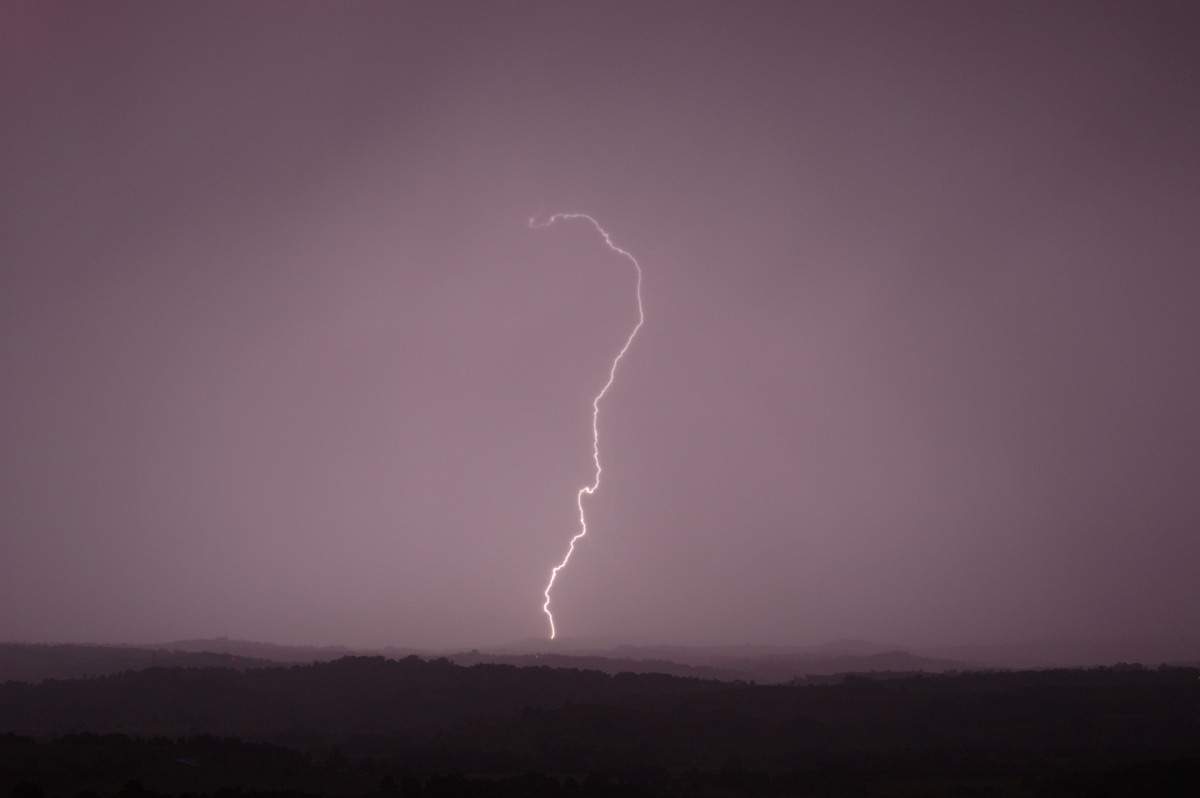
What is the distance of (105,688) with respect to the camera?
41156 mm

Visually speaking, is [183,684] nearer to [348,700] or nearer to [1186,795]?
[348,700]

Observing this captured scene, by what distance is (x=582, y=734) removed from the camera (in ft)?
105

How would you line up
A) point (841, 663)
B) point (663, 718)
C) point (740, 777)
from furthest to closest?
point (841, 663)
point (663, 718)
point (740, 777)

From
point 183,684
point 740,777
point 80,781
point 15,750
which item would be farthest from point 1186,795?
point 183,684

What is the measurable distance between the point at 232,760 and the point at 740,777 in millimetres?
14758

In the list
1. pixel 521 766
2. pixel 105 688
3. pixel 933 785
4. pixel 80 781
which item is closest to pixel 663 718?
A: pixel 521 766

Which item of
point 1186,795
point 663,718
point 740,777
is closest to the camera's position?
point 1186,795

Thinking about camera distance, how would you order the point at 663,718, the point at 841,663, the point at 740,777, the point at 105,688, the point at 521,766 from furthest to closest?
the point at 841,663
the point at 105,688
the point at 663,718
the point at 521,766
the point at 740,777

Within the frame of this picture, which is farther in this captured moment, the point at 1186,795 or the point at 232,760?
the point at 232,760

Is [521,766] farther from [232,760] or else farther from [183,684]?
[183,684]

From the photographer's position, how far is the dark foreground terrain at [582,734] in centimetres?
2430

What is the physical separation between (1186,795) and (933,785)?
6.11 m

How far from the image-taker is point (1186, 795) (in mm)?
22031

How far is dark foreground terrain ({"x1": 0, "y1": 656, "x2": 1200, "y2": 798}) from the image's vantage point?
2430 centimetres
